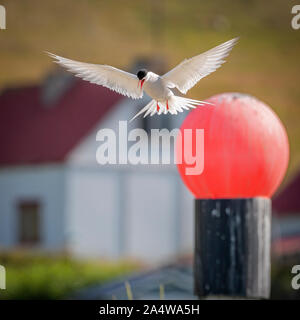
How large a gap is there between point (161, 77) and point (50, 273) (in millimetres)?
8310

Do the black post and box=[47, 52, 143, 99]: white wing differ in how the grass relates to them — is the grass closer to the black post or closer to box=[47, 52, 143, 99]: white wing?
box=[47, 52, 143, 99]: white wing

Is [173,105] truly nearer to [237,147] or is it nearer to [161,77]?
[161,77]

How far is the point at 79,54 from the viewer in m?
17.0

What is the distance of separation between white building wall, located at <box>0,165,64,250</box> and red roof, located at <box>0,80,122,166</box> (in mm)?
269

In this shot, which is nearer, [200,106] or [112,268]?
[200,106]

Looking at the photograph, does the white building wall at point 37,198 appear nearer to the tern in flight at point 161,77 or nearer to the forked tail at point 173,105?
the tern in flight at point 161,77

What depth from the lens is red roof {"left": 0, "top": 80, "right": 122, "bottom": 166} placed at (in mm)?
14492

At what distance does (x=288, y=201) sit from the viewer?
47.7 feet

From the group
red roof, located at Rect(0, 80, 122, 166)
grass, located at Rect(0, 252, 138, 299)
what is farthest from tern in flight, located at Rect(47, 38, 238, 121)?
red roof, located at Rect(0, 80, 122, 166)

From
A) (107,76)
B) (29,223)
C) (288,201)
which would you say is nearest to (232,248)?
(107,76)

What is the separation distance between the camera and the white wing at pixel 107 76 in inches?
176
